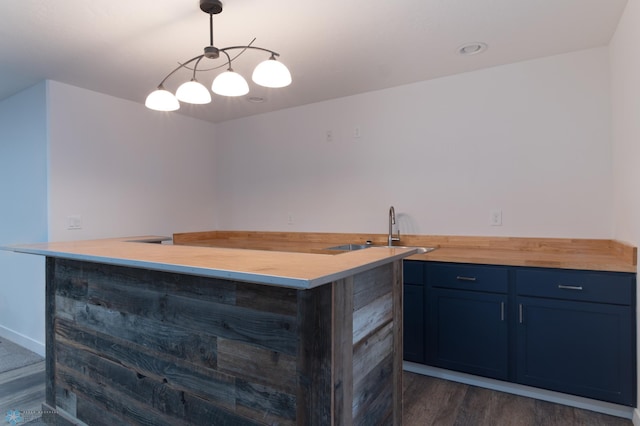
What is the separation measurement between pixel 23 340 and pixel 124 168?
1.74 meters

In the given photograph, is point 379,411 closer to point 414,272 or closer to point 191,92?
point 414,272

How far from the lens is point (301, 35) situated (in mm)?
2229

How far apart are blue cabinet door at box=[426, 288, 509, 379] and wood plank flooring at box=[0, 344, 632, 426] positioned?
14 cm

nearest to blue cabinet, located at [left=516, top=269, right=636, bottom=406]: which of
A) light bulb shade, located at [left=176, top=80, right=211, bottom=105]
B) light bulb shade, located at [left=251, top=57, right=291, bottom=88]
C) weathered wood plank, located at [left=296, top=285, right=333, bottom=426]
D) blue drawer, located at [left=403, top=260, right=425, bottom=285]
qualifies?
blue drawer, located at [left=403, top=260, right=425, bottom=285]

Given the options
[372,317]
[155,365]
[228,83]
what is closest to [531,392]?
[372,317]

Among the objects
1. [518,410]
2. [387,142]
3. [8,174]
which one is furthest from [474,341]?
[8,174]

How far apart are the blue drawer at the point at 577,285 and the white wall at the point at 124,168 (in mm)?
3314

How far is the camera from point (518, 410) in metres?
2.13

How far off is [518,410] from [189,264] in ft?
6.99

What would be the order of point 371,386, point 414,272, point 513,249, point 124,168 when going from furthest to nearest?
point 124,168
point 513,249
point 414,272
point 371,386

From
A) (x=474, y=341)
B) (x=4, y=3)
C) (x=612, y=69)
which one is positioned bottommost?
(x=474, y=341)

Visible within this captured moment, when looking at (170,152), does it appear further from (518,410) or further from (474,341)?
(518,410)

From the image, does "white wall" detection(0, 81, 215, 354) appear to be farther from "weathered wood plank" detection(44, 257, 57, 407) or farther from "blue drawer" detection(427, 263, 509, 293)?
"blue drawer" detection(427, 263, 509, 293)

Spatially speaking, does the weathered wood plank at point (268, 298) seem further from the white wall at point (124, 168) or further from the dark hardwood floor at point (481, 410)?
the white wall at point (124, 168)
